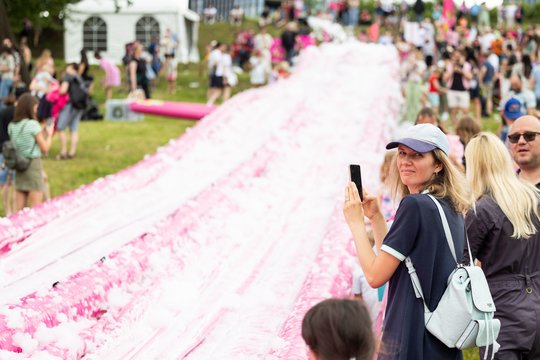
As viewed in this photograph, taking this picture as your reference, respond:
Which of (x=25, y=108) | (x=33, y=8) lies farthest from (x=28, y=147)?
(x=33, y=8)

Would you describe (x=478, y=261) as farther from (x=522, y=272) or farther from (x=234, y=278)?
(x=234, y=278)

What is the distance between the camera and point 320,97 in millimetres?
15992

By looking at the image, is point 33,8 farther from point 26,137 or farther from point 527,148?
point 527,148

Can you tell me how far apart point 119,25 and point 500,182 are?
2640 centimetres

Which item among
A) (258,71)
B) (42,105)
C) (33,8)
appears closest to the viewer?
(42,105)

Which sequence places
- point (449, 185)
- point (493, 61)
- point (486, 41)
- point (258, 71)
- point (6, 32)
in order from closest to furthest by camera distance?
1. point (449, 185)
2. point (6, 32)
3. point (493, 61)
4. point (258, 71)
5. point (486, 41)

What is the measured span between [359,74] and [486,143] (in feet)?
46.1

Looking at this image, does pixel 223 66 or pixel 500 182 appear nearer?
pixel 500 182

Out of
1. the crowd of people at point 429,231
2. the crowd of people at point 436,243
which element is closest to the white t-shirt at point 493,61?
the crowd of people at point 429,231

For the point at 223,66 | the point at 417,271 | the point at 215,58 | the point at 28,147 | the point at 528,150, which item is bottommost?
the point at 223,66

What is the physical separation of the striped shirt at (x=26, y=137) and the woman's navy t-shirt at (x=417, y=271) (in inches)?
238

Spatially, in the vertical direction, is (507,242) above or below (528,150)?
below

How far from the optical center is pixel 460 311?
3.80 m

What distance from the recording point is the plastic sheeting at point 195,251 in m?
5.80
